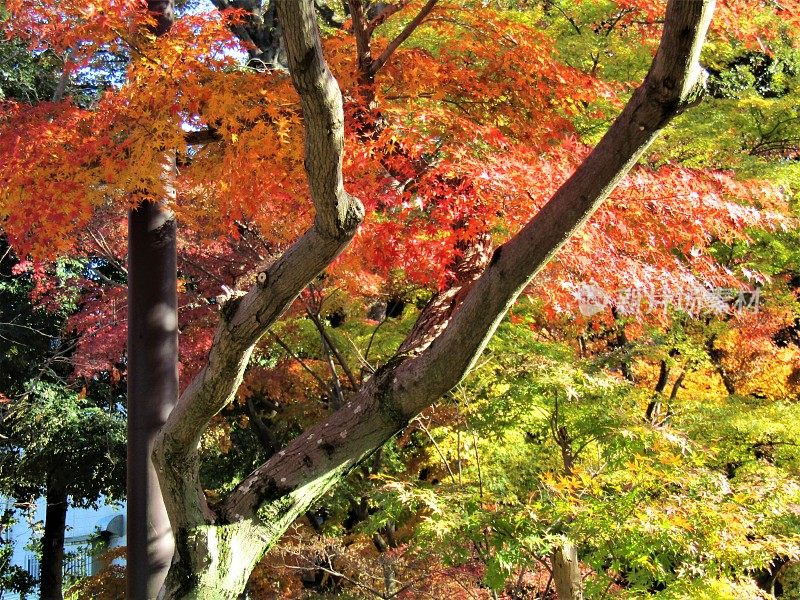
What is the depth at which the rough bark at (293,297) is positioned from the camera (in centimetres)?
223

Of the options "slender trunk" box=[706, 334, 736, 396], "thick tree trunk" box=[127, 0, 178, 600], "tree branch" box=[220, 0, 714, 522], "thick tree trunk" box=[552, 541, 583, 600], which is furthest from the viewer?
"slender trunk" box=[706, 334, 736, 396]

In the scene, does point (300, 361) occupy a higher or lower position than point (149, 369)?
higher

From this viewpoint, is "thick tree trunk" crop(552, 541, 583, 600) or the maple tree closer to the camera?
the maple tree

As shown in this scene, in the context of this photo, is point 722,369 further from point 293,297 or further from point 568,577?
point 293,297

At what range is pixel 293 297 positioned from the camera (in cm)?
277

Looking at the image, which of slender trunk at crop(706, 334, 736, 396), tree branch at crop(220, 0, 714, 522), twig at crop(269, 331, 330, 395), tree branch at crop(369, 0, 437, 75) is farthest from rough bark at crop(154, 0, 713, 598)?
slender trunk at crop(706, 334, 736, 396)

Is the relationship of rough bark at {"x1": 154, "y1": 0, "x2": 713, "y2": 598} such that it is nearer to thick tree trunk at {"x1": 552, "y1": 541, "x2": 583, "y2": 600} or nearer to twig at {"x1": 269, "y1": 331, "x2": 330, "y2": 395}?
thick tree trunk at {"x1": 552, "y1": 541, "x2": 583, "y2": 600}

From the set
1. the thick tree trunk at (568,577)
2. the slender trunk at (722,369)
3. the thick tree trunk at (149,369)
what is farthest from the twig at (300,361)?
the slender trunk at (722,369)

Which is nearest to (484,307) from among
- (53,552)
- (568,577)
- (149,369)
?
(149,369)

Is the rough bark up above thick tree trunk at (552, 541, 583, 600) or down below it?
above

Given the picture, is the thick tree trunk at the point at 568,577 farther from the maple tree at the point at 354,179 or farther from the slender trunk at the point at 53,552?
the slender trunk at the point at 53,552

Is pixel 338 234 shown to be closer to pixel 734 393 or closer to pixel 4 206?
pixel 4 206

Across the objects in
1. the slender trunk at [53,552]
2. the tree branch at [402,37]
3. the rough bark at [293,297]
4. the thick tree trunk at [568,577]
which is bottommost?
the thick tree trunk at [568,577]

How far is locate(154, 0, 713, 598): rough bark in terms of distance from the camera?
7.32 ft
